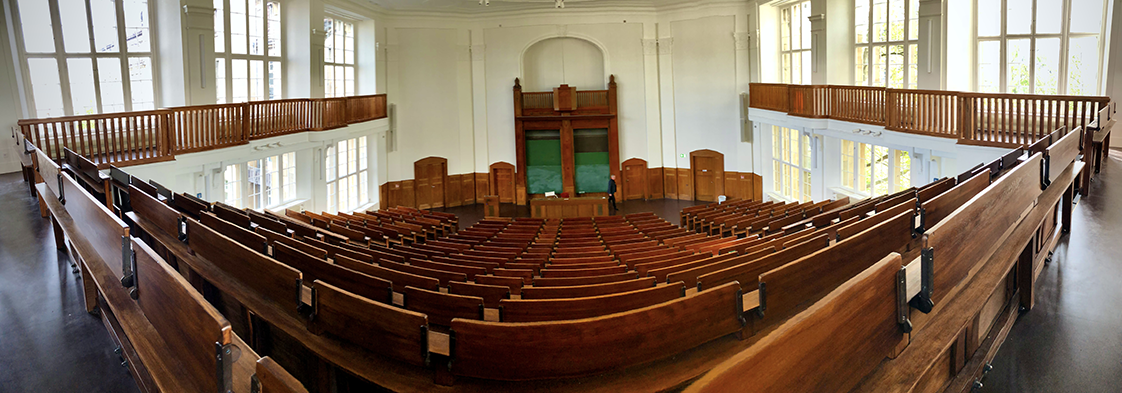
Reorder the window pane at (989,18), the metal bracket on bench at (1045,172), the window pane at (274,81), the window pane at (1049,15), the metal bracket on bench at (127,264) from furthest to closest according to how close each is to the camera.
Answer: the window pane at (274,81) → the window pane at (989,18) → the window pane at (1049,15) → the metal bracket on bench at (1045,172) → the metal bracket on bench at (127,264)

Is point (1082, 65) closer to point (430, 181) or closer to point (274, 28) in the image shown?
point (274, 28)

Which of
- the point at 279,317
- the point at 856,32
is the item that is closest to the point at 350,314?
the point at 279,317

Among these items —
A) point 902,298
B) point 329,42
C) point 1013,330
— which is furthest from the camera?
point 329,42

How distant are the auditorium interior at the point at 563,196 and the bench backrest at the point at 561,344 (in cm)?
Answer: 1

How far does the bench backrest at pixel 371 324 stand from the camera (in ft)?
9.52

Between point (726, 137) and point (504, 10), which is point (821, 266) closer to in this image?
point (726, 137)

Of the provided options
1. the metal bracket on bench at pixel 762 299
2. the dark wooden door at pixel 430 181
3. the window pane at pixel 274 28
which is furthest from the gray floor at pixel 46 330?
the dark wooden door at pixel 430 181

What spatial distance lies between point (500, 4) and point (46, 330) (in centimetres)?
1783

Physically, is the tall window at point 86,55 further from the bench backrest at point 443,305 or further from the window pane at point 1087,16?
the window pane at point 1087,16

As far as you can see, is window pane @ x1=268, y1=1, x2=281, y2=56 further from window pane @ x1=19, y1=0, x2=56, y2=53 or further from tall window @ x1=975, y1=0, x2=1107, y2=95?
tall window @ x1=975, y1=0, x2=1107, y2=95

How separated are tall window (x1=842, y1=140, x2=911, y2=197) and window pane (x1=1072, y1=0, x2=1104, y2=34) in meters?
3.54

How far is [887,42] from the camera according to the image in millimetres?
14609

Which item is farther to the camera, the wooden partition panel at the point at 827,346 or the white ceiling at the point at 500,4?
the white ceiling at the point at 500,4

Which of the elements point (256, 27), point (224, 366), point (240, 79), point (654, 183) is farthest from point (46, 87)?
point (654, 183)
